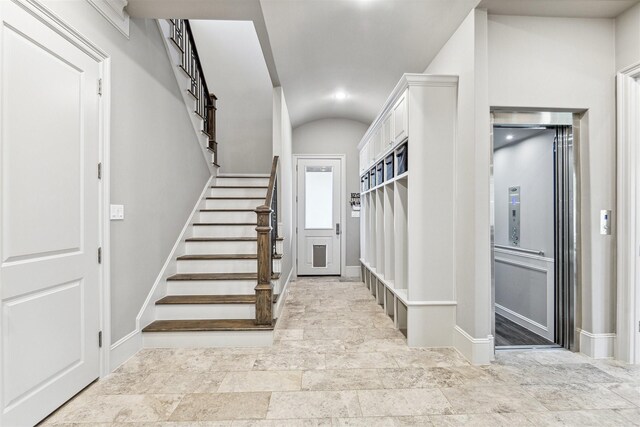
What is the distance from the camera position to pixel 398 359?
8.21 ft

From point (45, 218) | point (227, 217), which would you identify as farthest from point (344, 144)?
point (45, 218)

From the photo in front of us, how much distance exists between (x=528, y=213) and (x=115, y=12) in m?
4.08

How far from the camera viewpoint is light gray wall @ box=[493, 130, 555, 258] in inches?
115

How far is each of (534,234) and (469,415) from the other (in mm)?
2140

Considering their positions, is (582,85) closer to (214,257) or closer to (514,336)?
(514,336)

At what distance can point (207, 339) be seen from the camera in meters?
2.72

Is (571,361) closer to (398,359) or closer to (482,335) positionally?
(482,335)

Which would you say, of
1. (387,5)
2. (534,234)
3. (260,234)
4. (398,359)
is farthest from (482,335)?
(387,5)

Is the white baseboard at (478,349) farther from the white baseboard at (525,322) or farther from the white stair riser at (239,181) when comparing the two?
the white stair riser at (239,181)

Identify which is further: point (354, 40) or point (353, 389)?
point (354, 40)

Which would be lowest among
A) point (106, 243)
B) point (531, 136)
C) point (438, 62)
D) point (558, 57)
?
point (106, 243)

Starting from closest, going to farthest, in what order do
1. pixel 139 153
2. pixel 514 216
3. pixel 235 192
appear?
pixel 139 153, pixel 514 216, pixel 235 192

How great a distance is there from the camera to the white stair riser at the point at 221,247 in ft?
11.9

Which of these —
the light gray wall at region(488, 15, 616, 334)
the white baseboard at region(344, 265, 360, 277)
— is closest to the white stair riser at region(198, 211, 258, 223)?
the white baseboard at region(344, 265, 360, 277)
